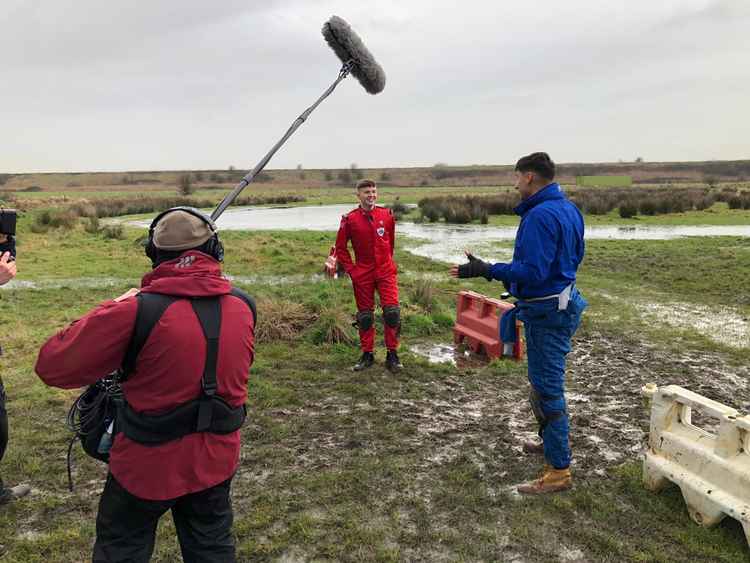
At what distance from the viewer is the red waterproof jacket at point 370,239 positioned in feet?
21.5

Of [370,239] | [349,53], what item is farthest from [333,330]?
[349,53]

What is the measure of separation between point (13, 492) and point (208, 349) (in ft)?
9.00

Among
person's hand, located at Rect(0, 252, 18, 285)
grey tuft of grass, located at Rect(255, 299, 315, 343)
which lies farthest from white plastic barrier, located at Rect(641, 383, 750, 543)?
grey tuft of grass, located at Rect(255, 299, 315, 343)

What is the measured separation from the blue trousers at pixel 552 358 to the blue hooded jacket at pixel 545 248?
0.14m

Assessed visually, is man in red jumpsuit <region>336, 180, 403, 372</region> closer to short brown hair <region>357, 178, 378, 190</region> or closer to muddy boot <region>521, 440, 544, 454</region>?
short brown hair <region>357, 178, 378, 190</region>

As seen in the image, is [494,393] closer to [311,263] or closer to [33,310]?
[33,310]

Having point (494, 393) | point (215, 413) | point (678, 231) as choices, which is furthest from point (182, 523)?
point (678, 231)

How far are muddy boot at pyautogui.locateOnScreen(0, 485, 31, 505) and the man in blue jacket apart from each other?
11.2 feet

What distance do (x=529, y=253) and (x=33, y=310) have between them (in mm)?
9029

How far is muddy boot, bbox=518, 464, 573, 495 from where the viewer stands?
3.92 metres

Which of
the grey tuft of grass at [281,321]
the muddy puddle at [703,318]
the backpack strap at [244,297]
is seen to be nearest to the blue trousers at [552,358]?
the backpack strap at [244,297]

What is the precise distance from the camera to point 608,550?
3.30 metres

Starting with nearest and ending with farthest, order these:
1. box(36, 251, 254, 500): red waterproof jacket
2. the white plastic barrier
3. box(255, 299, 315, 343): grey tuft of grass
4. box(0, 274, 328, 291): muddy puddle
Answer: box(36, 251, 254, 500): red waterproof jacket, the white plastic barrier, box(255, 299, 315, 343): grey tuft of grass, box(0, 274, 328, 291): muddy puddle

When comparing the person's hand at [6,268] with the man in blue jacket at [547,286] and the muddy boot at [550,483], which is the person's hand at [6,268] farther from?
the muddy boot at [550,483]
